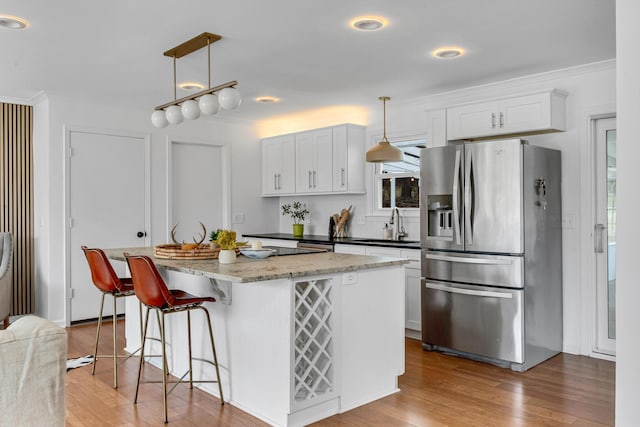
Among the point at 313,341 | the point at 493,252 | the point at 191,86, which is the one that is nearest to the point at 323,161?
the point at 191,86

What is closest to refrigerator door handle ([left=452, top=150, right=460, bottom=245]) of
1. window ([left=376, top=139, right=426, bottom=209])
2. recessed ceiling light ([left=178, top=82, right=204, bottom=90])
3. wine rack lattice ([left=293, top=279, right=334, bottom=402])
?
window ([left=376, top=139, right=426, bottom=209])

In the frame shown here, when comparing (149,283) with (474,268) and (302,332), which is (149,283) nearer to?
(302,332)

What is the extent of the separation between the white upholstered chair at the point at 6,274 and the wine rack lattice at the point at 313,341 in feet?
11.0

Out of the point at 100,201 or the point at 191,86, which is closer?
the point at 191,86

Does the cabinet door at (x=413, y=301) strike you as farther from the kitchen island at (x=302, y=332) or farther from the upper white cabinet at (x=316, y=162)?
the upper white cabinet at (x=316, y=162)

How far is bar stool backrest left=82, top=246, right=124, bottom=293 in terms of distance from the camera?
12.0 ft

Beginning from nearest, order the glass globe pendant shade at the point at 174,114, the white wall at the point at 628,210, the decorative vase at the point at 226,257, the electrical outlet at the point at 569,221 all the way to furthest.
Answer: the white wall at the point at 628,210 → the decorative vase at the point at 226,257 → the glass globe pendant shade at the point at 174,114 → the electrical outlet at the point at 569,221

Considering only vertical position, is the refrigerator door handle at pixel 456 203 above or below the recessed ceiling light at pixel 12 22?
below

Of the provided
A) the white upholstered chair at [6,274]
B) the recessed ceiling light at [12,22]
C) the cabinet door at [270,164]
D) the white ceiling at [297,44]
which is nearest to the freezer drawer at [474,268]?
the white ceiling at [297,44]

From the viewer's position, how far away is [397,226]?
5.62 m

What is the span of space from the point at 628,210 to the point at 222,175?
18.2 feet

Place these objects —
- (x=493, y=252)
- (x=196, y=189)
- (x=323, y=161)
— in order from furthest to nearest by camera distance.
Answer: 1. (x=196, y=189)
2. (x=323, y=161)
3. (x=493, y=252)

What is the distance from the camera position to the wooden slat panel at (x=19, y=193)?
17.6 ft

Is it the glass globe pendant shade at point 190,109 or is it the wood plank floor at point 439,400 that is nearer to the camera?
the wood plank floor at point 439,400
